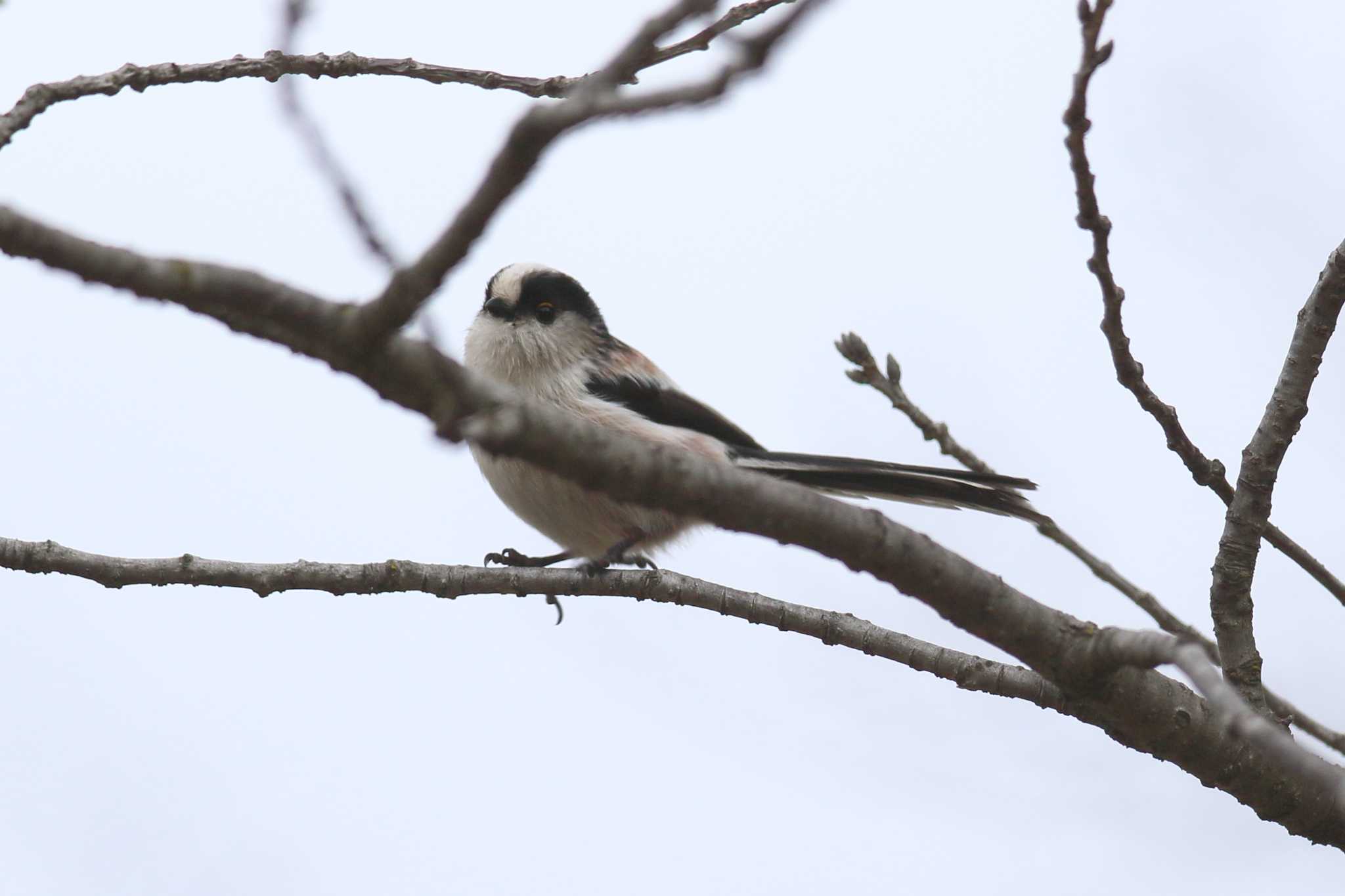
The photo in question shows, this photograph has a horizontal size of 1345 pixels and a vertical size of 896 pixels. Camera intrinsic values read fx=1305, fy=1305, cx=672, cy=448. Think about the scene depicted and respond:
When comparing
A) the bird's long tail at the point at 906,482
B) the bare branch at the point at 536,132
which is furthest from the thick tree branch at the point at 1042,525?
the bare branch at the point at 536,132

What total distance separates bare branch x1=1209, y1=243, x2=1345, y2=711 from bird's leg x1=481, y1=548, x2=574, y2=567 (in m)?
2.42

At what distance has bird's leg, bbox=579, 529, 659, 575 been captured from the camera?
15.5ft

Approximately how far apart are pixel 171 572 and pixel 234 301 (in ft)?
6.15

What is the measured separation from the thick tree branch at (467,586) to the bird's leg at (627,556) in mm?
845

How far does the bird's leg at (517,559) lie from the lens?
4809 millimetres

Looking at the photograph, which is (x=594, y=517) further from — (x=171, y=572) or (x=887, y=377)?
(x=171, y=572)

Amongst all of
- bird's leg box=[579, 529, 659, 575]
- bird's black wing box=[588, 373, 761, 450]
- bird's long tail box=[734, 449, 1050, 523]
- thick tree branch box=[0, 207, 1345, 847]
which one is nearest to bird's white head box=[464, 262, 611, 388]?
bird's black wing box=[588, 373, 761, 450]

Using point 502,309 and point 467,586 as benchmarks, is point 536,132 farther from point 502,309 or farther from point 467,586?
point 502,309

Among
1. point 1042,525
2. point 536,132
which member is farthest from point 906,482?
point 536,132

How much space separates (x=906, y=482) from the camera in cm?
433

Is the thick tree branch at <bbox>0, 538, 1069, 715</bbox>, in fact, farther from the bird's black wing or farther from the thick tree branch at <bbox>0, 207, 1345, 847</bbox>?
the bird's black wing

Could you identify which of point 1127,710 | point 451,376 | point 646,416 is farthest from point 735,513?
point 646,416

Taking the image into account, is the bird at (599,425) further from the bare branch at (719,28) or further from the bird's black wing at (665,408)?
the bare branch at (719,28)

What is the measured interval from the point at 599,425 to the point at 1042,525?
147 cm
